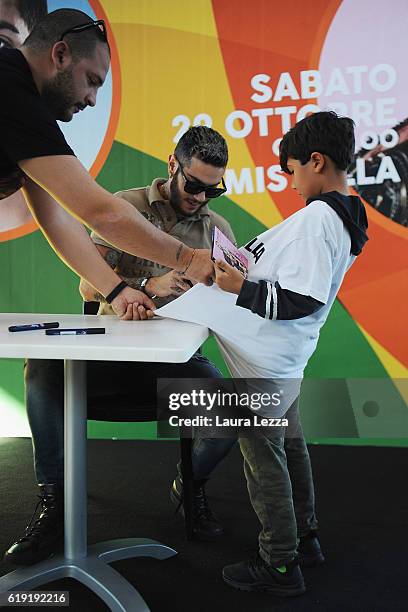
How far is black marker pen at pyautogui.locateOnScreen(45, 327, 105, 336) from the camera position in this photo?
5.15 ft

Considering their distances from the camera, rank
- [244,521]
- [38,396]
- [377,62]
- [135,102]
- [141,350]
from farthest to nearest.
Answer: [135,102], [377,62], [244,521], [38,396], [141,350]

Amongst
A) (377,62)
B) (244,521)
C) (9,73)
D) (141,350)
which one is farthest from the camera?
(377,62)

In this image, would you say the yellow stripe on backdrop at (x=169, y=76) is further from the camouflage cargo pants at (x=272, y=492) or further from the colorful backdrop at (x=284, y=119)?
the camouflage cargo pants at (x=272, y=492)

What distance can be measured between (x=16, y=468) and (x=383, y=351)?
187 cm

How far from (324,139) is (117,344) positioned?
0.88 metres

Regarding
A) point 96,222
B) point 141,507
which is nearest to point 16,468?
point 141,507

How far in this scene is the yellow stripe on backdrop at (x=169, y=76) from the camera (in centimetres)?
352

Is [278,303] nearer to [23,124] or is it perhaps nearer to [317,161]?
[317,161]

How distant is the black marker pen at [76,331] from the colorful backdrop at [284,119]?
6.61 feet

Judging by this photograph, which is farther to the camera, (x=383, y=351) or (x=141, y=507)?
(x=383, y=351)

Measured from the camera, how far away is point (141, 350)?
4.30ft

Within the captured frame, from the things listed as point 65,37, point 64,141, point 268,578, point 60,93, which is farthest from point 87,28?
point 268,578

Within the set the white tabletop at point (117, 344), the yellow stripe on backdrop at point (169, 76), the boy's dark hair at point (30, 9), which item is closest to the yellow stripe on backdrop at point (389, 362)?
A: the yellow stripe on backdrop at point (169, 76)

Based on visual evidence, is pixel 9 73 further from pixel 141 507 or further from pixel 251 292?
pixel 141 507
